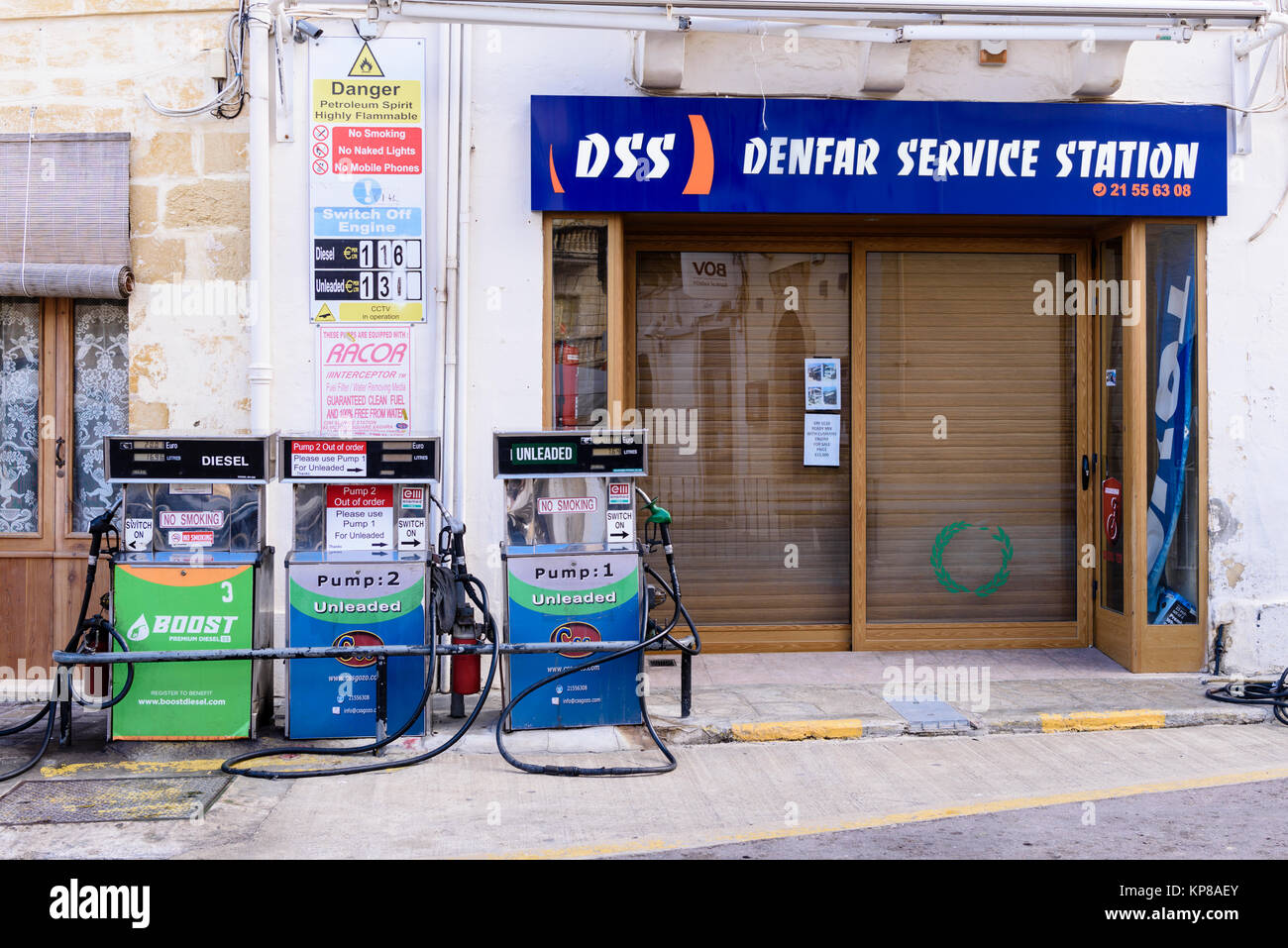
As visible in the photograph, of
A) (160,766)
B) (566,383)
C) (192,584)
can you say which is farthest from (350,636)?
(566,383)

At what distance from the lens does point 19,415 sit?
8008 mm

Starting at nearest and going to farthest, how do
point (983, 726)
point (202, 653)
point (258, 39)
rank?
1. point (202, 653)
2. point (983, 726)
3. point (258, 39)

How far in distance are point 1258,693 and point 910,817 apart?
3351mm

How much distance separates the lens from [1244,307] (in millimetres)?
8180

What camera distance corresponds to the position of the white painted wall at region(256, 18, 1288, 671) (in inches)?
306

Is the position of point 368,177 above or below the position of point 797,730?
above

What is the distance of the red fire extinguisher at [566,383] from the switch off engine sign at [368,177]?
100 cm

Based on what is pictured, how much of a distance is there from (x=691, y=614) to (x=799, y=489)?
1.25m

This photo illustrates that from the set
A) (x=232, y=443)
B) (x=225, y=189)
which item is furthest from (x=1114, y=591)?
(x=225, y=189)

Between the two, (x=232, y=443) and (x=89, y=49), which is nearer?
(x=232, y=443)

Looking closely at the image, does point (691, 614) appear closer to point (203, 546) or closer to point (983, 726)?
point (983, 726)

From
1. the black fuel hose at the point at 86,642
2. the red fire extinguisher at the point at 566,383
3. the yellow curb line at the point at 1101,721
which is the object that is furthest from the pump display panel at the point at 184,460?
the yellow curb line at the point at 1101,721

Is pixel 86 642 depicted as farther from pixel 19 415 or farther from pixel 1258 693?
pixel 1258 693

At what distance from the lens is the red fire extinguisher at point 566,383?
7.95m
